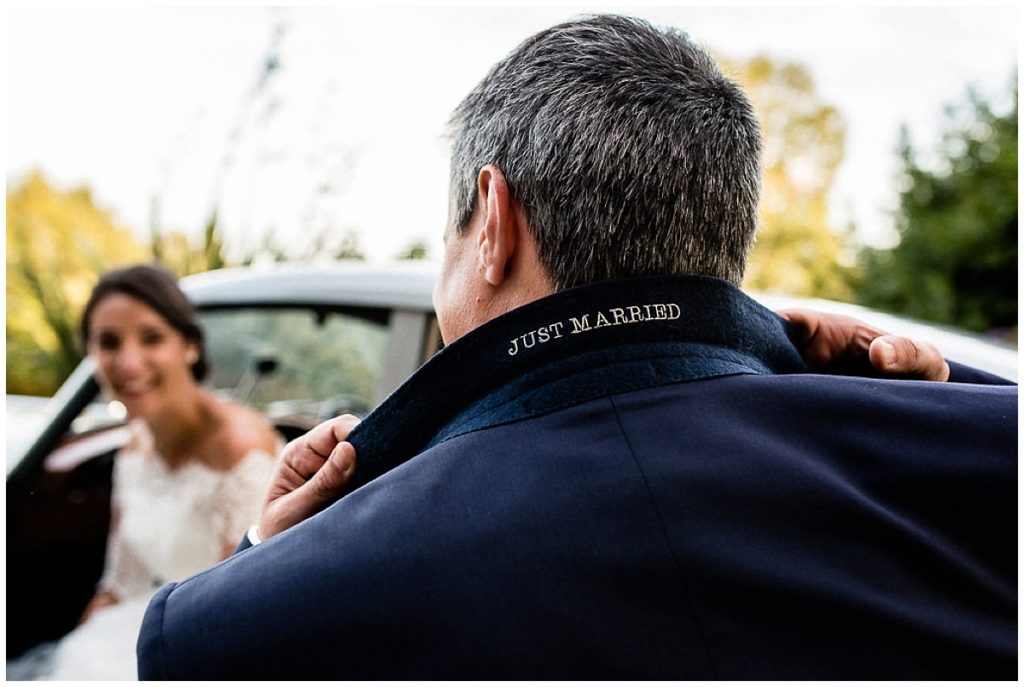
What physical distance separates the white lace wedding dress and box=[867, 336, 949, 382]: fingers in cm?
223

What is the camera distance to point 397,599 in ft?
3.41

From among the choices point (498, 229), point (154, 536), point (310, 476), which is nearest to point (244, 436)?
point (154, 536)

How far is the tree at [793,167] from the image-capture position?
43.1 ft

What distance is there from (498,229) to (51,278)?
6.85 metres

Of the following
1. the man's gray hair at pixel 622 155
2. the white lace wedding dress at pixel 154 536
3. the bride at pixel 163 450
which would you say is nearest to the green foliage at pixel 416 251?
the bride at pixel 163 450

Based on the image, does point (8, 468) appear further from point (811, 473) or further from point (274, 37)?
point (274, 37)

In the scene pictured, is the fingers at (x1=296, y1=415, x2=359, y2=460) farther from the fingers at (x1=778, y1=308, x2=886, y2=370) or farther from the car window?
the car window

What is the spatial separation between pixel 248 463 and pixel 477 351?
7.26ft

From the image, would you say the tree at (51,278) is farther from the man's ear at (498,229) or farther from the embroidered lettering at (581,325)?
the embroidered lettering at (581,325)

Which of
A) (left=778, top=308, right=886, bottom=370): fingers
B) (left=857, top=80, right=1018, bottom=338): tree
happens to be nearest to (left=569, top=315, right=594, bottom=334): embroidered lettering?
(left=778, top=308, right=886, bottom=370): fingers

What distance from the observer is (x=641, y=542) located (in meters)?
1.04


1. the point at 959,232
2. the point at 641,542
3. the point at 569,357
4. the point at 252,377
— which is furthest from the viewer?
the point at 959,232

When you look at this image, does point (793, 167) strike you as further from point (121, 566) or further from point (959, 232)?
point (121, 566)

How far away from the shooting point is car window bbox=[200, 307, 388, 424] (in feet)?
9.27
